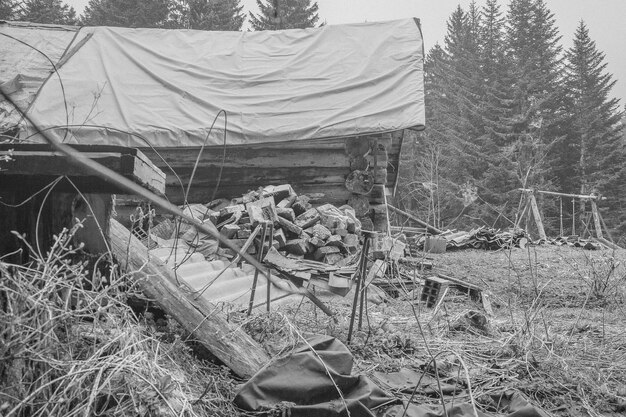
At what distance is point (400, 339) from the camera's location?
3.67m

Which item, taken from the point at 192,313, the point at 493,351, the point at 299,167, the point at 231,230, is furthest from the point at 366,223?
the point at 192,313

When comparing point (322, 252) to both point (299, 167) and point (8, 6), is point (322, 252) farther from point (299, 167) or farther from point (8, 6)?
point (8, 6)

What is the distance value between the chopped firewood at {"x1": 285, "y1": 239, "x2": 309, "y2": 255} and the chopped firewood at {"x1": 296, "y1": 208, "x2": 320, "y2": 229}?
1.35ft

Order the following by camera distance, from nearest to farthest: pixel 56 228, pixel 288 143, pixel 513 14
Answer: pixel 56 228
pixel 288 143
pixel 513 14

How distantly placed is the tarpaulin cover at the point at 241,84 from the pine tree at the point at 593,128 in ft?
82.7

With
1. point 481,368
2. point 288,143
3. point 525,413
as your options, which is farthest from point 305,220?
point 525,413

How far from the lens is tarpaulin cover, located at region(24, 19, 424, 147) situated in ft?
26.9

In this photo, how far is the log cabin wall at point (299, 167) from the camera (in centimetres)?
858

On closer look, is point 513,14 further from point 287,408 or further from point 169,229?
point 287,408

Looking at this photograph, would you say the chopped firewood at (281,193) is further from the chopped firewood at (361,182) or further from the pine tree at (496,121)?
the pine tree at (496,121)

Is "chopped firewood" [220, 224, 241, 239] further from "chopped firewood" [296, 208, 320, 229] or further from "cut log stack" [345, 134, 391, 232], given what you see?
"cut log stack" [345, 134, 391, 232]

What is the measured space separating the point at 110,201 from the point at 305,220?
4839mm

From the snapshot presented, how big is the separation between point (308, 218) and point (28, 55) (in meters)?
6.08

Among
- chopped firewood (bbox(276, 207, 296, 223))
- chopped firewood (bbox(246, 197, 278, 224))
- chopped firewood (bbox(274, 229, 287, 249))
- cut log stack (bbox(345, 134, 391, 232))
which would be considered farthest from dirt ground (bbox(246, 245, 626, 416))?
cut log stack (bbox(345, 134, 391, 232))
